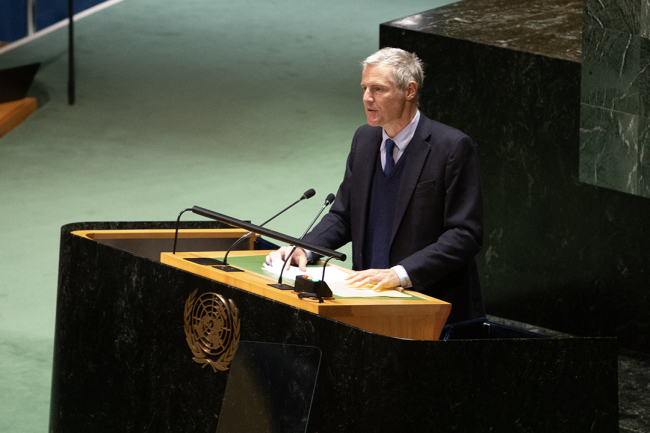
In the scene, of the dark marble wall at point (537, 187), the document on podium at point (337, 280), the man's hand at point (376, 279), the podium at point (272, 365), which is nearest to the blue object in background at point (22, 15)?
the dark marble wall at point (537, 187)

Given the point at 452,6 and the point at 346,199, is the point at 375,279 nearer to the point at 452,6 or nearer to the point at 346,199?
the point at 346,199

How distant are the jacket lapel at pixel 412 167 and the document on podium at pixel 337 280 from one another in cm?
27

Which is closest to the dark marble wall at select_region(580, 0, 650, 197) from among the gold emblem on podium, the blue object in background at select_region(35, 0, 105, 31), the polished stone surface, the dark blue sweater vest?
the polished stone surface

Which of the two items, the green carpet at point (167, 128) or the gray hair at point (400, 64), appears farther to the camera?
the green carpet at point (167, 128)

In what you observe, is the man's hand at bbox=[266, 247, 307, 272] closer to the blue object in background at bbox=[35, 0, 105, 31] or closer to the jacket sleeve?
the jacket sleeve

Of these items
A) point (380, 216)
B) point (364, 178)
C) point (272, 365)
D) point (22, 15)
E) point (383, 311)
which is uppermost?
point (22, 15)

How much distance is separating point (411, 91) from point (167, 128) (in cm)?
546

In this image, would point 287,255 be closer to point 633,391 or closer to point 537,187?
point 633,391

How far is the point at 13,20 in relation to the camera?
9.84 m

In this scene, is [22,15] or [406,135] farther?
[22,15]

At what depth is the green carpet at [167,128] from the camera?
18.8ft

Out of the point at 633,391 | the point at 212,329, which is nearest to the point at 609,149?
the point at 633,391

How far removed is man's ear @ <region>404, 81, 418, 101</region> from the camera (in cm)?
301

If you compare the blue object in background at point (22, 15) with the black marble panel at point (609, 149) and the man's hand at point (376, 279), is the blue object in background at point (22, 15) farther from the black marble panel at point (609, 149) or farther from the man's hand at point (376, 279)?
the man's hand at point (376, 279)
